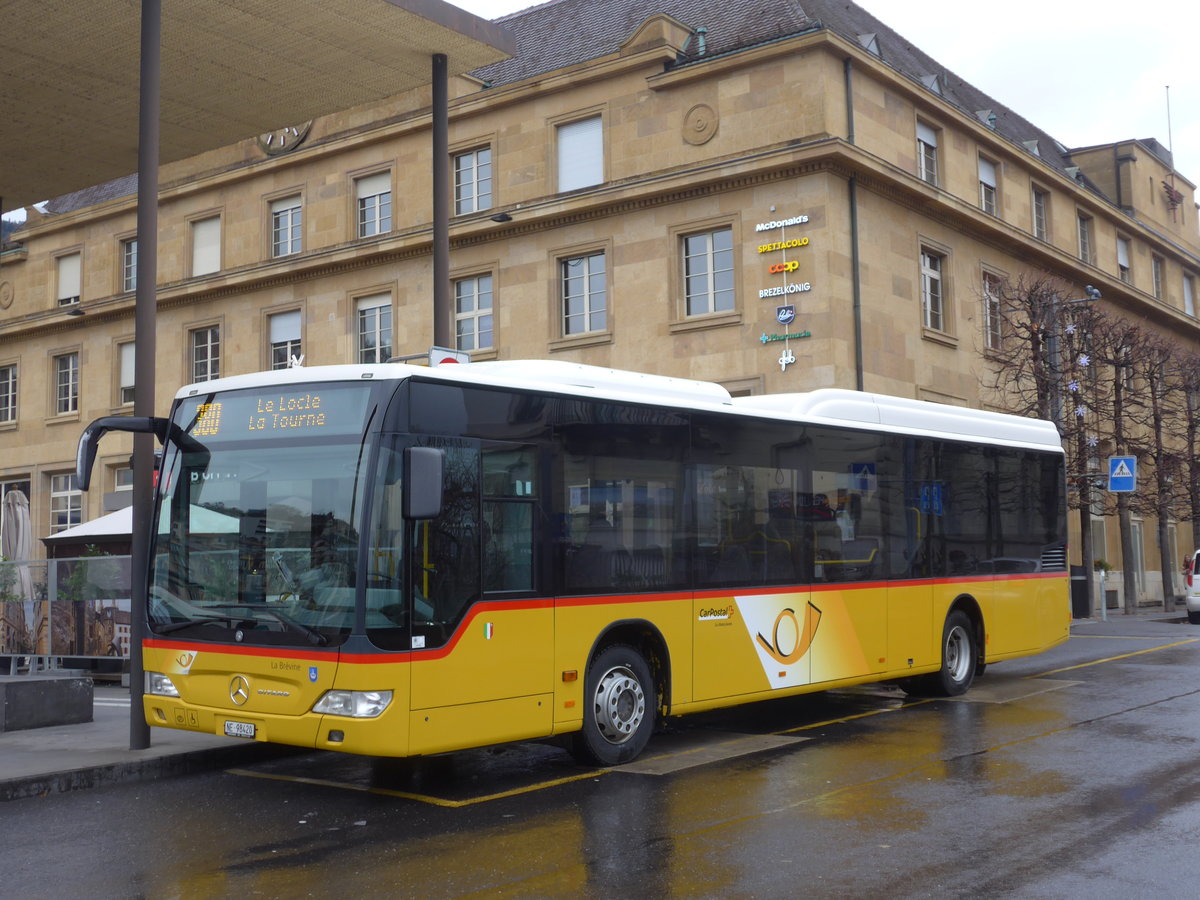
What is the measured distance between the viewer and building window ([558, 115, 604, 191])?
28.7 meters

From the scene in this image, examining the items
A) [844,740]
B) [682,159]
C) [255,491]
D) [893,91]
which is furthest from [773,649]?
[893,91]

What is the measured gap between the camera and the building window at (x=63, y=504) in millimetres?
38509

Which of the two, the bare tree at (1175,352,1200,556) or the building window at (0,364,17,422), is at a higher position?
the building window at (0,364,17,422)

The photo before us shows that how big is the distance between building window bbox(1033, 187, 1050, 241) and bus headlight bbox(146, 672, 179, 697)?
30128mm

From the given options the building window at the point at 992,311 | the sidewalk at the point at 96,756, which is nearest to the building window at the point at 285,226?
the building window at the point at 992,311

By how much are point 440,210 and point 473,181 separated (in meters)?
17.6

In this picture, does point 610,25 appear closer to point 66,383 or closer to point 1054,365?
point 1054,365

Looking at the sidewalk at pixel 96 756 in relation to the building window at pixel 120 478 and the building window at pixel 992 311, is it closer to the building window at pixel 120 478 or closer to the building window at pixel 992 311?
the building window at pixel 992 311

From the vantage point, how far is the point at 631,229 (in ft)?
91.5

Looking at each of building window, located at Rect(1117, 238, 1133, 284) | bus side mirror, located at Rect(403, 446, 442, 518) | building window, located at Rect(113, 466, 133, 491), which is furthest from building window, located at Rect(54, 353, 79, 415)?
bus side mirror, located at Rect(403, 446, 442, 518)

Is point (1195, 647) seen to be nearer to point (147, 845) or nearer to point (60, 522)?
point (147, 845)

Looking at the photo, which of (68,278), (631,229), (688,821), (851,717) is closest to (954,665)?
(851,717)

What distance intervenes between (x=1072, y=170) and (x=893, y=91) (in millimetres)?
16699

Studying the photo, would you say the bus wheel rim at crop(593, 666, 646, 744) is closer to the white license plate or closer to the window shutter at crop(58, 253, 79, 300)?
the white license plate
